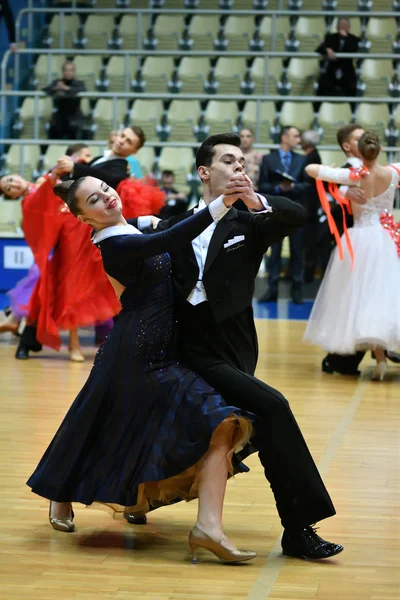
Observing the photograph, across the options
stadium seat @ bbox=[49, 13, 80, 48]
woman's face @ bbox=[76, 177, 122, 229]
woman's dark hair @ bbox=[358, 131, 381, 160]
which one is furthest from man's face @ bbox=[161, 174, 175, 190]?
woman's face @ bbox=[76, 177, 122, 229]

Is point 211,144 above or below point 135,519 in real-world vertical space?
above

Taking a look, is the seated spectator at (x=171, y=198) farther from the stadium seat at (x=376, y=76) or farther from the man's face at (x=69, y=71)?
the stadium seat at (x=376, y=76)

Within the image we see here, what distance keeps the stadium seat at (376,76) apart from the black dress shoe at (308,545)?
9.99 m

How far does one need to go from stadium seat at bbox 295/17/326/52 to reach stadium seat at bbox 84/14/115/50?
7.93ft

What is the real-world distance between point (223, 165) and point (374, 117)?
29.2 feet

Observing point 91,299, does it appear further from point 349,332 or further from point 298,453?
point 298,453

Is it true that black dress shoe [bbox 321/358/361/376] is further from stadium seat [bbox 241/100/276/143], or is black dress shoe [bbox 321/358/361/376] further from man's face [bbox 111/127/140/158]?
stadium seat [bbox 241/100/276/143]

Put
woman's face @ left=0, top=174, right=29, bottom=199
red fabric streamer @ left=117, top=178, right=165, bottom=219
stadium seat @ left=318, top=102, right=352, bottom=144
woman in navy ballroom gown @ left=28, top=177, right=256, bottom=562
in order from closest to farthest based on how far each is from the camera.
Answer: woman in navy ballroom gown @ left=28, top=177, right=256, bottom=562
red fabric streamer @ left=117, top=178, right=165, bottom=219
woman's face @ left=0, top=174, right=29, bottom=199
stadium seat @ left=318, top=102, right=352, bottom=144

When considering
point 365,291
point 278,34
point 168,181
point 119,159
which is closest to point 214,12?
point 278,34

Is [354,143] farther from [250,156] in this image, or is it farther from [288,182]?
[250,156]

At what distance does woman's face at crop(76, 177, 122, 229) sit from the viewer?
13.1ft

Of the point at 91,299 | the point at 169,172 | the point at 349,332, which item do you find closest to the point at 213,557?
the point at 349,332

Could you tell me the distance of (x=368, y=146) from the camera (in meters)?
7.34

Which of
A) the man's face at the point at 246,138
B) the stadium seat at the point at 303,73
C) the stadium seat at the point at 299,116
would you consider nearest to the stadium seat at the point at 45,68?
the stadium seat at the point at 303,73
